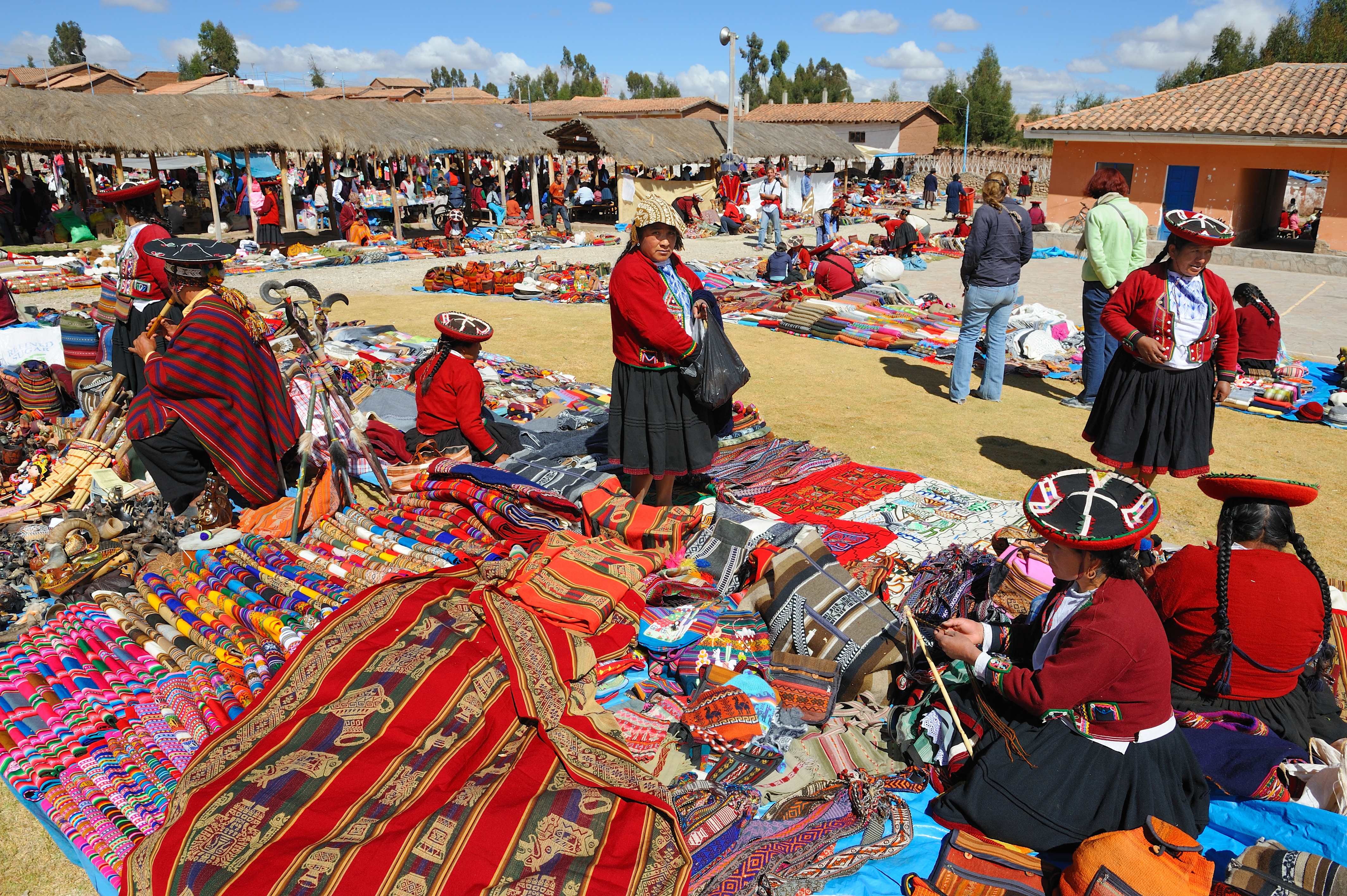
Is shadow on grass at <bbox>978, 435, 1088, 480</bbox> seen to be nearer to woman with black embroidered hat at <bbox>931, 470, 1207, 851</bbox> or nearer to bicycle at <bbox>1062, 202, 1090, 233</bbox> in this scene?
woman with black embroidered hat at <bbox>931, 470, 1207, 851</bbox>

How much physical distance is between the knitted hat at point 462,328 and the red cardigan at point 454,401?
144mm

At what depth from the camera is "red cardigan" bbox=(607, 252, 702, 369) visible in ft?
14.3

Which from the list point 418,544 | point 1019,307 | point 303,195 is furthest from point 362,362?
point 303,195

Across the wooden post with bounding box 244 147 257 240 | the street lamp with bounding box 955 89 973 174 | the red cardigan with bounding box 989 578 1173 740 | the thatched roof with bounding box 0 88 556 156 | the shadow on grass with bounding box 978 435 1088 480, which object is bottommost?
the shadow on grass with bounding box 978 435 1088 480

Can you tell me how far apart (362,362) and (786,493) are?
426 centimetres

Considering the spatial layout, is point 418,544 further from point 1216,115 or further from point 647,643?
point 1216,115

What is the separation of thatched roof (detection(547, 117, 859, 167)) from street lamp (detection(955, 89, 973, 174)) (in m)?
12.3

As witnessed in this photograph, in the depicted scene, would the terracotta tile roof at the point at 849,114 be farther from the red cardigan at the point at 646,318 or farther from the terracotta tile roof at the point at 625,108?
the red cardigan at the point at 646,318

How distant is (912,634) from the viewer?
11.1ft

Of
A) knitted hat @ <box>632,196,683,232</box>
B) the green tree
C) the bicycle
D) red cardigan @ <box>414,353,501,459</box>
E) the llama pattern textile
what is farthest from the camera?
the green tree

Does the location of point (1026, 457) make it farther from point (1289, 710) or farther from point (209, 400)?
point (209, 400)

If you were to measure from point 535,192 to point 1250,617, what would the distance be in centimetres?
2058

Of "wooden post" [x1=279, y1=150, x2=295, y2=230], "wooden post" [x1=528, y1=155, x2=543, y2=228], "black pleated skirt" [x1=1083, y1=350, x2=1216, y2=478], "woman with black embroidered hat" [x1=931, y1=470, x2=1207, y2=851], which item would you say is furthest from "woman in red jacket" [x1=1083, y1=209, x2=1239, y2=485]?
"wooden post" [x1=528, y1=155, x2=543, y2=228]

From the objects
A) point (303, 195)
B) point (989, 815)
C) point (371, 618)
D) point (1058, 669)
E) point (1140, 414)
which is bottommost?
point (989, 815)
